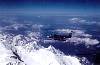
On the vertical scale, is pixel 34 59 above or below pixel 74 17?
below

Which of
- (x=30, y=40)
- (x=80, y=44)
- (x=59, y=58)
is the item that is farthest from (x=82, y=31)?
(x=30, y=40)

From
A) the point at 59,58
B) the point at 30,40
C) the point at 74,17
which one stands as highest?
the point at 74,17

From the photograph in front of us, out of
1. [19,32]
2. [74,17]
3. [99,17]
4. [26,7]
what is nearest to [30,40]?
[19,32]

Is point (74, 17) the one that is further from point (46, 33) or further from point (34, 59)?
point (34, 59)

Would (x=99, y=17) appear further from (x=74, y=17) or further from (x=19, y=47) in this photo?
(x=19, y=47)

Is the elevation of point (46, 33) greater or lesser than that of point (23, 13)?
lesser

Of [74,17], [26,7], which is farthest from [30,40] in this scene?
[74,17]

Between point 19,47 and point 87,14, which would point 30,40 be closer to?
point 19,47
